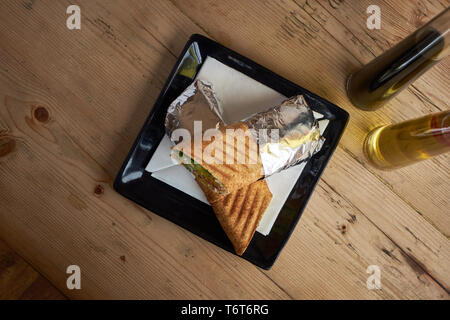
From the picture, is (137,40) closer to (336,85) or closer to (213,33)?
(213,33)

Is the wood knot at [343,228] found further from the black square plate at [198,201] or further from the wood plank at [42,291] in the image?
the wood plank at [42,291]

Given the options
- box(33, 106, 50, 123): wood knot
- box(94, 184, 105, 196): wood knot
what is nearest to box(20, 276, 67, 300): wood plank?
box(94, 184, 105, 196): wood knot

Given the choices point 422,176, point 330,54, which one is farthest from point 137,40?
point 422,176

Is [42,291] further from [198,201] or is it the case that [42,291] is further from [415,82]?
[415,82]

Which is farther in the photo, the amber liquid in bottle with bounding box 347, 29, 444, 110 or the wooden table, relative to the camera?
the wooden table

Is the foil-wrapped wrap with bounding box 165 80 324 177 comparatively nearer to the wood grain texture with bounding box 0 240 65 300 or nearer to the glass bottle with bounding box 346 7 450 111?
the glass bottle with bounding box 346 7 450 111

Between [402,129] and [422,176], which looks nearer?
[402,129]
